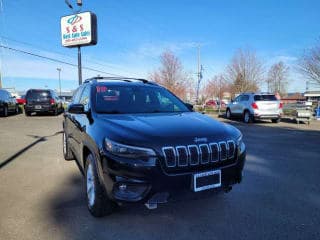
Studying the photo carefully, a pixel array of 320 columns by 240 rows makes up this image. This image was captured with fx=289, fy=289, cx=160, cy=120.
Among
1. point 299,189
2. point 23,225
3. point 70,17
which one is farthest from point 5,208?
point 70,17

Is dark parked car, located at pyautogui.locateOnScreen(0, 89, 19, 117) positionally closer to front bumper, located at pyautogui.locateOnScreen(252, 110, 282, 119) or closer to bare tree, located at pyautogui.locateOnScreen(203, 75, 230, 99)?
front bumper, located at pyautogui.locateOnScreen(252, 110, 282, 119)

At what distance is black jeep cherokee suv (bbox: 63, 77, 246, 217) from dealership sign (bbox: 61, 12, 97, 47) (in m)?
14.3

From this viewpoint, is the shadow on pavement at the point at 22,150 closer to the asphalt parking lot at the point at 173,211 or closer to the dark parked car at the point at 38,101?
the asphalt parking lot at the point at 173,211

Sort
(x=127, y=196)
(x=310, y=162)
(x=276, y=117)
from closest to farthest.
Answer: (x=127, y=196), (x=310, y=162), (x=276, y=117)

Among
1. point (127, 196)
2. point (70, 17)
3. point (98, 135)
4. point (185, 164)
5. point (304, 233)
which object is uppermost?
point (70, 17)

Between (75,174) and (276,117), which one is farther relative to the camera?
(276,117)

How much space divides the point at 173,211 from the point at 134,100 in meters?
1.77

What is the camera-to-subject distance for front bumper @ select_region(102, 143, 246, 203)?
2.95 m

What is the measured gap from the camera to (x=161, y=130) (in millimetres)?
3219

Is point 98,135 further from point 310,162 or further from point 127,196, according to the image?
point 310,162

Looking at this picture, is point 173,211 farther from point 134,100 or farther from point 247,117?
point 247,117

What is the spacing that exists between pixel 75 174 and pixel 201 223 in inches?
115

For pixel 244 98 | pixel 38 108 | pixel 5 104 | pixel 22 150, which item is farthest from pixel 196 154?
pixel 5 104

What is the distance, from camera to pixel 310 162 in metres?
6.35
